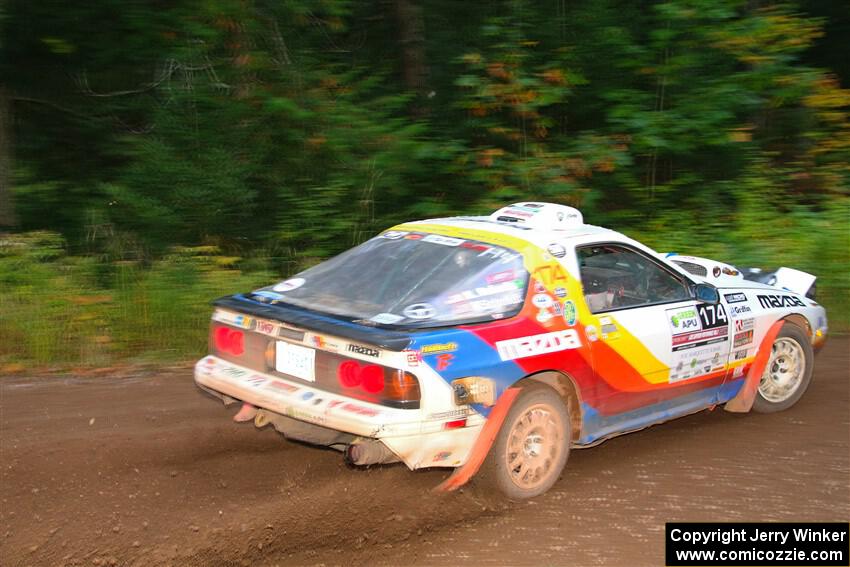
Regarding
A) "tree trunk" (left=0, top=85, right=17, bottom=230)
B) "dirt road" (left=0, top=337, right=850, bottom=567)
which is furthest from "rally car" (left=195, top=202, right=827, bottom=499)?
"tree trunk" (left=0, top=85, right=17, bottom=230)

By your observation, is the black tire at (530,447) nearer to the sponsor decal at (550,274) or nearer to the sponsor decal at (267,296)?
the sponsor decal at (550,274)

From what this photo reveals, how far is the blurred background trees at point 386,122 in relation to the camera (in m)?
11.8

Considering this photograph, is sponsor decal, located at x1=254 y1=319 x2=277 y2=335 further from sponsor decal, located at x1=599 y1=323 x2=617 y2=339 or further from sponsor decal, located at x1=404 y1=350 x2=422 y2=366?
sponsor decal, located at x1=599 y1=323 x2=617 y2=339

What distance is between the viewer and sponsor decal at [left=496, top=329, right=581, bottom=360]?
15.5 feet

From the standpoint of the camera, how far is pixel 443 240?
5469mm

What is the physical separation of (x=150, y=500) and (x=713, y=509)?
9.69 ft

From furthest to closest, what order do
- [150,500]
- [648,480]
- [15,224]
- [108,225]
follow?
[15,224]
[108,225]
[648,480]
[150,500]

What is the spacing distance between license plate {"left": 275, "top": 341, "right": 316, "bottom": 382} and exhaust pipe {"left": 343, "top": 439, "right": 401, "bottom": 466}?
1.43 ft

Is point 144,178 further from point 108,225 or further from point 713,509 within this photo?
point 713,509

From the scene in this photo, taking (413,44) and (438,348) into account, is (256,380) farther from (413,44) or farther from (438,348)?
(413,44)

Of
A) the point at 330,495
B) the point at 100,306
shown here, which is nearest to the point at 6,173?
the point at 100,306

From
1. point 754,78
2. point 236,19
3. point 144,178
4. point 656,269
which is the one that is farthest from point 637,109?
point 656,269

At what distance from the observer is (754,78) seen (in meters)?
13.5

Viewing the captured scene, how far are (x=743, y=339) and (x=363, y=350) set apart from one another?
296cm
